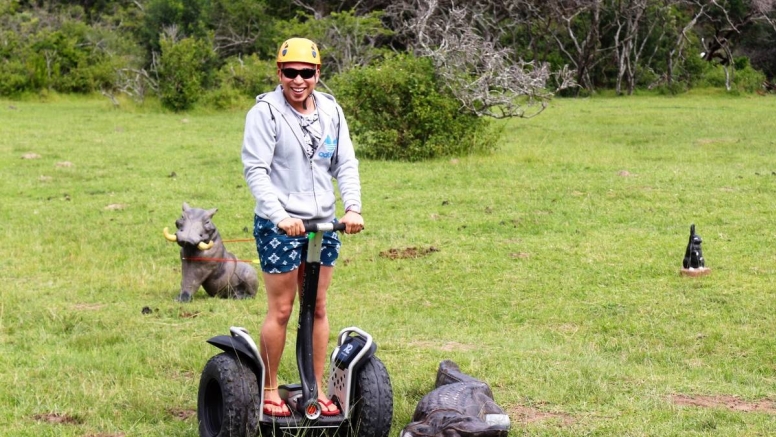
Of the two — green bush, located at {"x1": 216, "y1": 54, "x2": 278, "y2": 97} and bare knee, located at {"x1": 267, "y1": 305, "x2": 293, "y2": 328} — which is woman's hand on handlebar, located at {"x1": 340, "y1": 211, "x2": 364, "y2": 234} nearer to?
bare knee, located at {"x1": 267, "y1": 305, "x2": 293, "y2": 328}

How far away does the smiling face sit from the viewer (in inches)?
170

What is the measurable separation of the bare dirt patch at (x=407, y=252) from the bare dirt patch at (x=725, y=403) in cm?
412

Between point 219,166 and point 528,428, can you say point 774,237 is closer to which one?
point 528,428

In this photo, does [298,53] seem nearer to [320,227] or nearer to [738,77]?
[320,227]

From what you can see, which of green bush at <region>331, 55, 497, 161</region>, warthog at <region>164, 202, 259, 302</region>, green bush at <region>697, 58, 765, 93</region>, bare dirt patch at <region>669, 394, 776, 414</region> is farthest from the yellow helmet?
green bush at <region>697, 58, 765, 93</region>

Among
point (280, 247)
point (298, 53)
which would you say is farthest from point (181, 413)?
point (298, 53)

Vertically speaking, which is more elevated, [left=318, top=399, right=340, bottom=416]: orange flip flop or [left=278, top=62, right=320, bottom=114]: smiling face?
[left=278, top=62, right=320, bottom=114]: smiling face

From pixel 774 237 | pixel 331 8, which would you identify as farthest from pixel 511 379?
pixel 331 8

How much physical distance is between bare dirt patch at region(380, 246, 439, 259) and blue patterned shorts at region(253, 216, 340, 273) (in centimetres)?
477

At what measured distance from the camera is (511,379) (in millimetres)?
5613

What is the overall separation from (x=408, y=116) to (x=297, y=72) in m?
11.1

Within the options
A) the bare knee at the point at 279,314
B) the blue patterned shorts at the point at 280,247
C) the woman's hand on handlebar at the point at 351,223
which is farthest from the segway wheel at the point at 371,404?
the woman's hand on handlebar at the point at 351,223

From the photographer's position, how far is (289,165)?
4398 millimetres

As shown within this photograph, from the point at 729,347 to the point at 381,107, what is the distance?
9.82 metres
